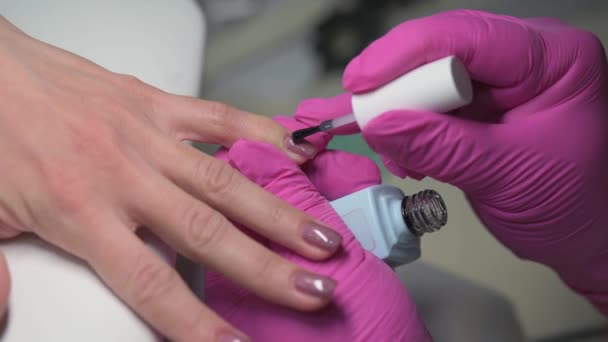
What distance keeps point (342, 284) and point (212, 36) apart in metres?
0.79

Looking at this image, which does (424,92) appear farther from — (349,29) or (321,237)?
(349,29)

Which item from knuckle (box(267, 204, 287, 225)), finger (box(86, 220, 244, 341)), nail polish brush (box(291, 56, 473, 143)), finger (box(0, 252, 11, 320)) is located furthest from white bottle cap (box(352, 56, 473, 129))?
finger (box(0, 252, 11, 320))

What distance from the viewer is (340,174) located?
0.53 metres

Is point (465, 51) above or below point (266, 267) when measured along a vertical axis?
above

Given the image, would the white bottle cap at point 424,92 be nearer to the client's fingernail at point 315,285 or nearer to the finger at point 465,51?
the finger at point 465,51

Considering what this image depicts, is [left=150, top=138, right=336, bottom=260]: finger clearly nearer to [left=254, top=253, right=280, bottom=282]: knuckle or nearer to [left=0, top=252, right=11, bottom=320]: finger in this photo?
[left=254, top=253, right=280, bottom=282]: knuckle

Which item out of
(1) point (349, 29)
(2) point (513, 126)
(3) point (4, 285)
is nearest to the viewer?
Answer: (3) point (4, 285)

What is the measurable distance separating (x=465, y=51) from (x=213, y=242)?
0.27 m

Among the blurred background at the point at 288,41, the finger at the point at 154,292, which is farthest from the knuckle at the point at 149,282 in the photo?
the blurred background at the point at 288,41

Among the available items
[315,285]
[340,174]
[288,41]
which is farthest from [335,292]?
[288,41]

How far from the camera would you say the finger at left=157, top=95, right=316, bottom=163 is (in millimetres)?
564

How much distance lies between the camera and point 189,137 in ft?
1.90

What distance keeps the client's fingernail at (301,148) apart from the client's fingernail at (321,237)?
0.35 feet

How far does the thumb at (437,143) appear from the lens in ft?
1.44
